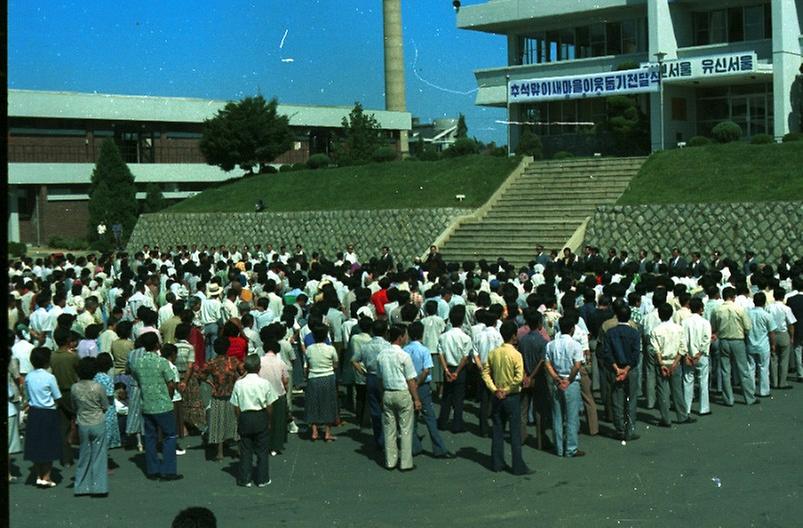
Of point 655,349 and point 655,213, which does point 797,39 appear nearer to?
point 655,213

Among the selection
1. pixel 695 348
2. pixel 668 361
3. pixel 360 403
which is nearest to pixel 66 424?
pixel 360 403

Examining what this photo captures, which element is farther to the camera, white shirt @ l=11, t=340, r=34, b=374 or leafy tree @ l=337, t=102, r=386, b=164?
leafy tree @ l=337, t=102, r=386, b=164

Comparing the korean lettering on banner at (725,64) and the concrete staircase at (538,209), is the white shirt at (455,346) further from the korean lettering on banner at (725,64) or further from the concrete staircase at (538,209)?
the korean lettering on banner at (725,64)

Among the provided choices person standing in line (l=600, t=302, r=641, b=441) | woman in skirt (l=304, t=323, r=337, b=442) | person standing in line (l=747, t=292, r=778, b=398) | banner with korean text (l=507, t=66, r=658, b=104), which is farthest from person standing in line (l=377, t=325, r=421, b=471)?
banner with korean text (l=507, t=66, r=658, b=104)

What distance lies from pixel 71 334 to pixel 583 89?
108 ft

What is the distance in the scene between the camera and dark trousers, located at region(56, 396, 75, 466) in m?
12.0

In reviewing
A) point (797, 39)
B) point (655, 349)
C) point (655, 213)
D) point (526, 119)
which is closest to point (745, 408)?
point (655, 349)

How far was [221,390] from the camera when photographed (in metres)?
12.0

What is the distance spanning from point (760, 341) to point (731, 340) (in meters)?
0.55

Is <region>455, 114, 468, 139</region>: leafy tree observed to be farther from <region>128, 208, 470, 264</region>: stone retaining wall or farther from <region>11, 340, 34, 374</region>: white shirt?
<region>11, 340, 34, 374</region>: white shirt

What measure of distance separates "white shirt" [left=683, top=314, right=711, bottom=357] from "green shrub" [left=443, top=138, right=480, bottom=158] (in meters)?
30.1

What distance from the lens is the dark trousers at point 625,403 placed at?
42.0 ft

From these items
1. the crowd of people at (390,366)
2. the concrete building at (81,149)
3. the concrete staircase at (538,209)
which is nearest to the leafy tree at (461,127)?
the concrete building at (81,149)

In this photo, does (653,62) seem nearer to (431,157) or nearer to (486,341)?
(431,157)
